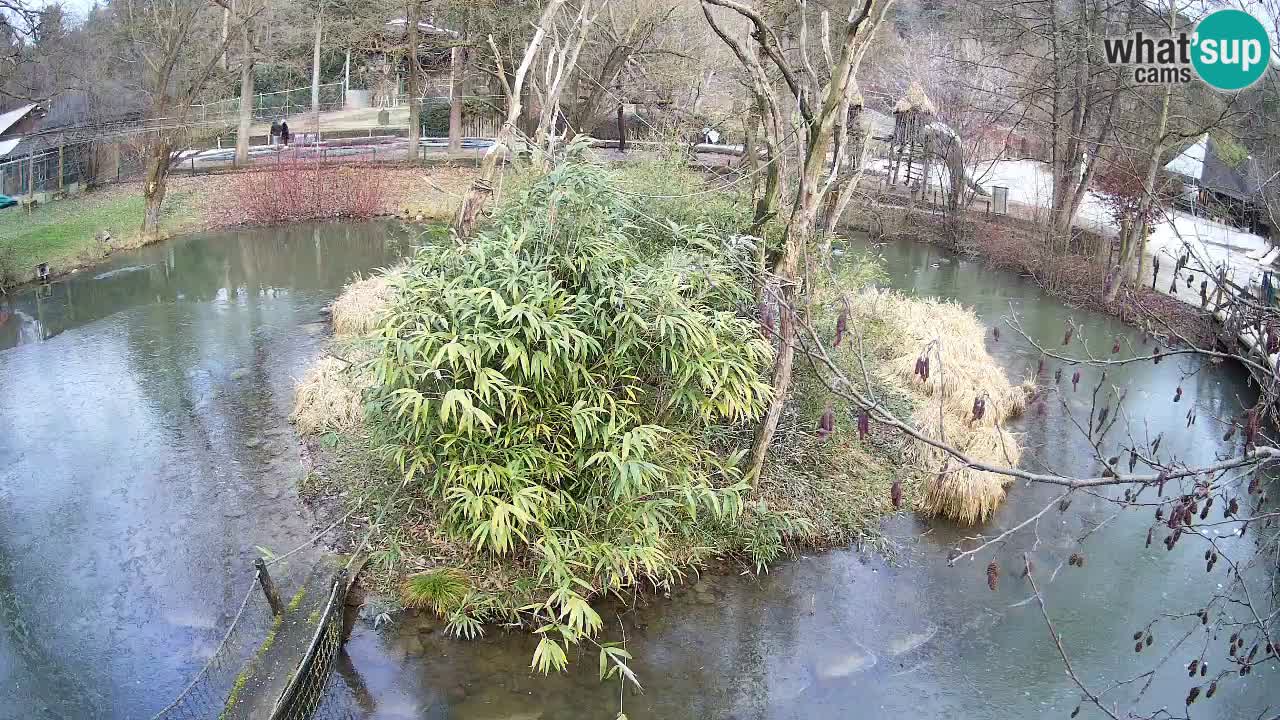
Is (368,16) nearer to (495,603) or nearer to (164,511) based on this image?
(164,511)

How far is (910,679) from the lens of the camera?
579cm

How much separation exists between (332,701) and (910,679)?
3.39 m

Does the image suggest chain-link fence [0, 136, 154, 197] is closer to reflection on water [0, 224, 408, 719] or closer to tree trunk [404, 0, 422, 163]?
reflection on water [0, 224, 408, 719]

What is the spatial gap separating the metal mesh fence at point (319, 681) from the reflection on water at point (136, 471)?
0.79 metres

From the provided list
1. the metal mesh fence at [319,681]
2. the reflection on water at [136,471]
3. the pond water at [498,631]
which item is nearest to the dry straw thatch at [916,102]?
the pond water at [498,631]

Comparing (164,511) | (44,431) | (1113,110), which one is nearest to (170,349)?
(44,431)

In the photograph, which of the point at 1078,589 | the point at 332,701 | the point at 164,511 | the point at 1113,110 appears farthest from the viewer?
the point at 1113,110

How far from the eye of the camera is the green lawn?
1387 centimetres

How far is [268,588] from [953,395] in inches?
241

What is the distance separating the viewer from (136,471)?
8055 mm

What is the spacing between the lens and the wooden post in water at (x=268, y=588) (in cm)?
573

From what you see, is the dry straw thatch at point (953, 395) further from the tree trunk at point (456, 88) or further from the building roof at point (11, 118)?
the building roof at point (11, 118)

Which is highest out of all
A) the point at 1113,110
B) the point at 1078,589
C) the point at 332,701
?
the point at 1113,110

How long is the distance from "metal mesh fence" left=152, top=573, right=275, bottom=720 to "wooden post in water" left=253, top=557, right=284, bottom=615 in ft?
0.25
